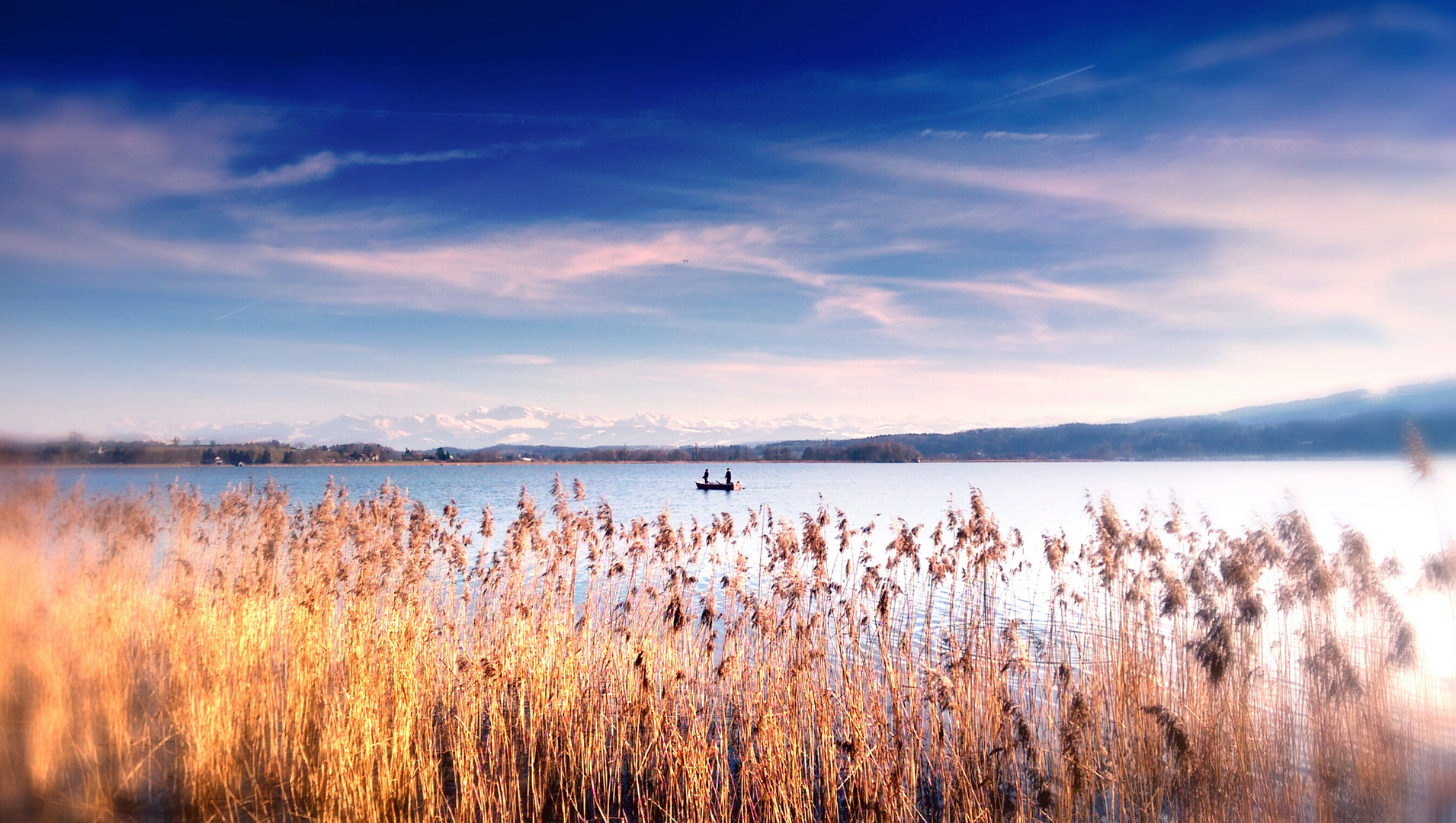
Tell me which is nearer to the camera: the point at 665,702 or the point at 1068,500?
the point at 665,702

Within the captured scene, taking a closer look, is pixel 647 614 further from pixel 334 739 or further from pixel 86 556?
pixel 86 556

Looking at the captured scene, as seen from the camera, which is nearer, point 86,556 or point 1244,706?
point 1244,706

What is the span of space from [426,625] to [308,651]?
125 centimetres

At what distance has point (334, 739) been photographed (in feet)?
20.7

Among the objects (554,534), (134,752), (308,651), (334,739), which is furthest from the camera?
(554,534)

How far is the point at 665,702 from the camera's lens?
788 centimetres

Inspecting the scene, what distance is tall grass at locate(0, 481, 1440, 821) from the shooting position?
6.43m

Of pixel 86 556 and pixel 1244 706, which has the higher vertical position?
pixel 86 556

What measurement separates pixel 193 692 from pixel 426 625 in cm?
231

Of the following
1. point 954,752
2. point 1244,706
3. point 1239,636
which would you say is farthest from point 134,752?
point 1239,636

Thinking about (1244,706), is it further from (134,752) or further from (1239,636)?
(134,752)

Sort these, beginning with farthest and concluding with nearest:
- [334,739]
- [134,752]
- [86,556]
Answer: [86,556] → [134,752] → [334,739]

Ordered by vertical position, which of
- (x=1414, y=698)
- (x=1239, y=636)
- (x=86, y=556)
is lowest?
(x=1414, y=698)

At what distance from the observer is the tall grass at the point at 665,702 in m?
6.43
